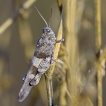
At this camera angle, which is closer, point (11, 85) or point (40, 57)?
point (40, 57)

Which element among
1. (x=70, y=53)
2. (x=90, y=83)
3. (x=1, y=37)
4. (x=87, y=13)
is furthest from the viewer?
(x=1, y=37)

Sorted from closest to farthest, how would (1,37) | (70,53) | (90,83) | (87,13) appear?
1. (70,53)
2. (90,83)
3. (87,13)
4. (1,37)

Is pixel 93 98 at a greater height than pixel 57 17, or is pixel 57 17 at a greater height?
pixel 57 17

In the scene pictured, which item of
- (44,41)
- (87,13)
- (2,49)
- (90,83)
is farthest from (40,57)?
(2,49)

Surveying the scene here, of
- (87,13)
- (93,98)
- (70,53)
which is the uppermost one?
(87,13)

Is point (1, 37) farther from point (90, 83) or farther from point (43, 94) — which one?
point (90, 83)

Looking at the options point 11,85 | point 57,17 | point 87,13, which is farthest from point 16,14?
point 11,85
